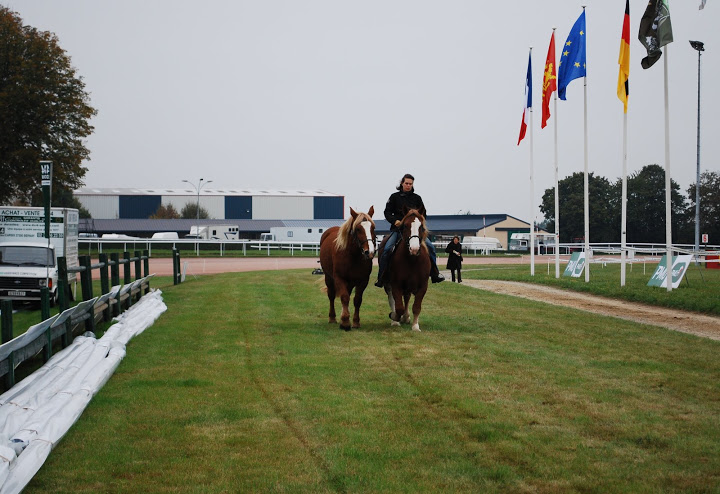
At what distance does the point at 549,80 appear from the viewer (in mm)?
29516

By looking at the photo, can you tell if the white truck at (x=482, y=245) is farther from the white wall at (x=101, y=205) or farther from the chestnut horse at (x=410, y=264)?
the chestnut horse at (x=410, y=264)

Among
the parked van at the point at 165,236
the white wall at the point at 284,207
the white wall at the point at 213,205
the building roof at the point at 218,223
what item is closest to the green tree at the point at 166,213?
the white wall at the point at 213,205

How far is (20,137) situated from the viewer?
137 feet

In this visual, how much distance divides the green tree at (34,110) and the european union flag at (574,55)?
90.3 ft

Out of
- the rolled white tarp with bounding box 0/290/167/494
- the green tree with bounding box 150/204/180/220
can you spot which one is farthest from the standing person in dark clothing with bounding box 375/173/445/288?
the green tree with bounding box 150/204/180/220

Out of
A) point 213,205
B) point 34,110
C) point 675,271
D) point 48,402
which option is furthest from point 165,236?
point 48,402

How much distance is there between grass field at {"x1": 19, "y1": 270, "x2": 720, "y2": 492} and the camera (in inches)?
207

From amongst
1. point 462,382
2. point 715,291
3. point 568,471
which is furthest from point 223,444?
point 715,291

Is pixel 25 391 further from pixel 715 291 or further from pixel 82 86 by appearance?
pixel 82 86

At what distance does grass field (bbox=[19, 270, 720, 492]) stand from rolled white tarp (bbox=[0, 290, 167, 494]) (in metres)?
0.14

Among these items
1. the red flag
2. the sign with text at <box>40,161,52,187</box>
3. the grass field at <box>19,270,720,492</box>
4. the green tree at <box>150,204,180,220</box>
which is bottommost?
the grass field at <box>19,270,720,492</box>

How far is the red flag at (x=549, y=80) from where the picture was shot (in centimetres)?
2903

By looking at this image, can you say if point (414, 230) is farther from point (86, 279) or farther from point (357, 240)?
point (86, 279)

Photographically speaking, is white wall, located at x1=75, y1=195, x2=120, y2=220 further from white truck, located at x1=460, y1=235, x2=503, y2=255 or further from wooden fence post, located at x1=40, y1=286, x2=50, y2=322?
wooden fence post, located at x1=40, y1=286, x2=50, y2=322
